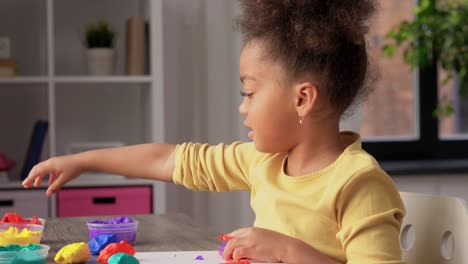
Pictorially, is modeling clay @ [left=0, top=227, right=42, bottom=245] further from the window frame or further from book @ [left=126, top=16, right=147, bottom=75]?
the window frame

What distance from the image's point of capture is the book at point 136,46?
3.32 meters

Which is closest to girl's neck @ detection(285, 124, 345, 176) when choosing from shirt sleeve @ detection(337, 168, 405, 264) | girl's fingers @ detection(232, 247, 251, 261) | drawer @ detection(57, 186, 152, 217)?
shirt sleeve @ detection(337, 168, 405, 264)

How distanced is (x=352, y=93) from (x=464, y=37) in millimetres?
2417

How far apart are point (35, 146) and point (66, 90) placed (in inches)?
17.6

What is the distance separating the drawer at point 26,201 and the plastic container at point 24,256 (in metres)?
1.99

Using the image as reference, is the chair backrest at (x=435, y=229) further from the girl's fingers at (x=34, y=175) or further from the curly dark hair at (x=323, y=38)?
the girl's fingers at (x=34, y=175)

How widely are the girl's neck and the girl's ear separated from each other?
5 centimetres

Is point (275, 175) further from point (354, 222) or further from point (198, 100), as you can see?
point (198, 100)

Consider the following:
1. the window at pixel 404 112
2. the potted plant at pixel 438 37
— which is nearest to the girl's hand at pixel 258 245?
the potted plant at pixel 438 37

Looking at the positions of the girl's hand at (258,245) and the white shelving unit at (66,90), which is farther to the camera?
the white shelving unit at (66,90)

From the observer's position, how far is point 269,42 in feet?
4.42

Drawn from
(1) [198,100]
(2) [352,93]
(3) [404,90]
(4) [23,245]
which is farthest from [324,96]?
(3) [404,90]

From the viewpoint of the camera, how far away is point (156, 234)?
5.01ft

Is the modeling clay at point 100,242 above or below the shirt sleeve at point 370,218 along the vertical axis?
below
